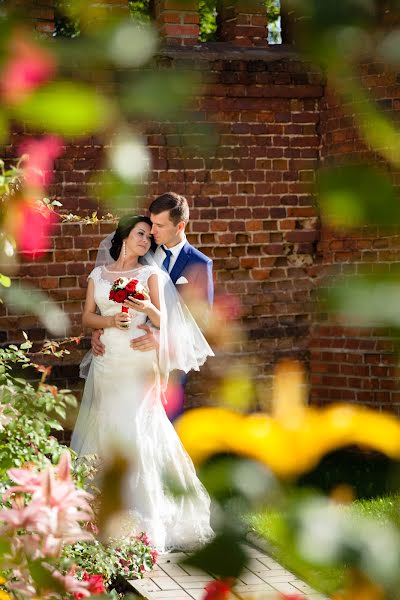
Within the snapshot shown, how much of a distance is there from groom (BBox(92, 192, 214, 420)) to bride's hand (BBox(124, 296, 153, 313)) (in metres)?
0.17

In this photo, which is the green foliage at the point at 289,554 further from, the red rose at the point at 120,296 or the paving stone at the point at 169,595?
the red rose at the point at 120,296

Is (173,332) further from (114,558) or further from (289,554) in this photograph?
(289,554)

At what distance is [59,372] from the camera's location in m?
6.00

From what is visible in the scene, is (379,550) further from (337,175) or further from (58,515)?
(58,515)

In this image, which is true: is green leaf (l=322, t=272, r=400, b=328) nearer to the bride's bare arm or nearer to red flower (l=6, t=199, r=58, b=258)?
red flower (l=6, t=199, r=58, b=258)

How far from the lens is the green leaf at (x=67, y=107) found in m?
0.56

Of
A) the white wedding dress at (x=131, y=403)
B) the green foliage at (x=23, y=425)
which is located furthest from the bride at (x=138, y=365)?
the green foliage at (x=23, y=425)

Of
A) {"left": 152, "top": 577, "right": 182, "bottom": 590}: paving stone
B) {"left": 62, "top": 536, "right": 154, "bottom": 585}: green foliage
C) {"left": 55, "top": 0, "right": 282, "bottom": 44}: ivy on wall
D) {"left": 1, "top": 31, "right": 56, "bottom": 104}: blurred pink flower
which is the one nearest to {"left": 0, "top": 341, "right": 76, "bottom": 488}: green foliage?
{"left": 62, "top": 536, "right": 154, "bottom": 585}: green foliage

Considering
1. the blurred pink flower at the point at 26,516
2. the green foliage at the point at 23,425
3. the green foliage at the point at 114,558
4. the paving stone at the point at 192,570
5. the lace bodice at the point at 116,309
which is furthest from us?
the lace bodice at the point at 116,309

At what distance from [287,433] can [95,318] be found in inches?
182

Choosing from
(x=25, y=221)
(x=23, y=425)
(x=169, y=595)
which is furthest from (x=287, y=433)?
(x=169, y=595)

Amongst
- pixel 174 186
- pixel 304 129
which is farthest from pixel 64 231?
pixel 304 129

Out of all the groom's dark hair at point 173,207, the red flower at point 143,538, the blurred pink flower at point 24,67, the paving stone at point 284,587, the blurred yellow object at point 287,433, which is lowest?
the paving stone at point 284,587

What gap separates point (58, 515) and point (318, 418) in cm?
87
